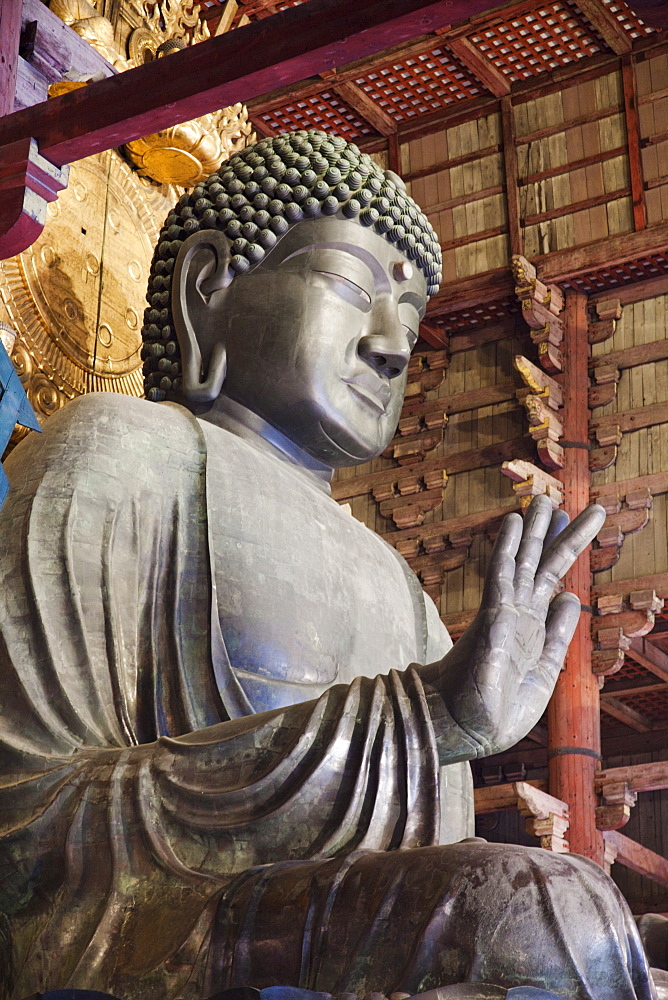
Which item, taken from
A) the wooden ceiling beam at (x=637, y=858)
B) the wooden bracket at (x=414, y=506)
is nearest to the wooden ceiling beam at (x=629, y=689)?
the wooden ceiling beam at (x=637, y=858)

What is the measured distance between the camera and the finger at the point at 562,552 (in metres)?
2.62

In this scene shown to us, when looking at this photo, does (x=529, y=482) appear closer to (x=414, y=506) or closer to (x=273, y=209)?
(x=414, y=506)

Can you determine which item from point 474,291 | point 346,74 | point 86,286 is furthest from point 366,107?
point 86,286

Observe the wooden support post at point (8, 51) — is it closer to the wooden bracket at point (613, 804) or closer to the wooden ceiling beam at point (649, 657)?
the wooden bracket at point (613, 804)

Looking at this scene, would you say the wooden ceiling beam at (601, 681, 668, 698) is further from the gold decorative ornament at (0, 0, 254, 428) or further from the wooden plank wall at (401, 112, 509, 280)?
the gold decorative ornament at (0, 0, 254, 428)

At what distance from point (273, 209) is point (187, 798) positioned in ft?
4.81

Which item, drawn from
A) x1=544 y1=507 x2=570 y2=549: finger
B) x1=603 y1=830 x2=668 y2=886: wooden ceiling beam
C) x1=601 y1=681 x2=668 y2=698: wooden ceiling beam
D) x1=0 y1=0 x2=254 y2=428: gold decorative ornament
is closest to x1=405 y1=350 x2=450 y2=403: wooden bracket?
x1=601 y1=681 x2=668 y2=698: wooden ceiling beam

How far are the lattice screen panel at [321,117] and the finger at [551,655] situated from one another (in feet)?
21.2

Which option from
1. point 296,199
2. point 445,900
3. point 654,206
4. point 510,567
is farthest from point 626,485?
point 445,900

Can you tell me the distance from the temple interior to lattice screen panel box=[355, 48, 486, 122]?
0.05 feet

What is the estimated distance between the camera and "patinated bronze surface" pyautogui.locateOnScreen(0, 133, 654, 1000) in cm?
211

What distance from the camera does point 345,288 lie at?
332cm

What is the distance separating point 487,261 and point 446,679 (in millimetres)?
6593

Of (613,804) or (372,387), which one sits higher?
(372,387)
